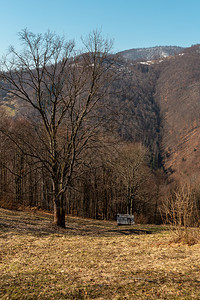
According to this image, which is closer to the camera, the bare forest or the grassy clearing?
the grassy clearing

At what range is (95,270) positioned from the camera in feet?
15.7

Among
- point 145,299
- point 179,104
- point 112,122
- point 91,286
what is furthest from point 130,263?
point 179,104

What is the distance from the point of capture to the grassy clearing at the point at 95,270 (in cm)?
357

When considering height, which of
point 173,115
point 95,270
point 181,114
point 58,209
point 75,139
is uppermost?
point 181,114

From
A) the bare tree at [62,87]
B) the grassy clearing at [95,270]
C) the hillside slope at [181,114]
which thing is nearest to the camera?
the grassy clearing at [95,270]

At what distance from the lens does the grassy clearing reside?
A: 3.57 m

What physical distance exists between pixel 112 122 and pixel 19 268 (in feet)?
23.2

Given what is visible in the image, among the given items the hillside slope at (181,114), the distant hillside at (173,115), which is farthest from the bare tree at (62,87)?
the hillside slope at (181,114)

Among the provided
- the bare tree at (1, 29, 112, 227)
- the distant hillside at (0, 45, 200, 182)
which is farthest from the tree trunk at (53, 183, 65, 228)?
the distant hillside at (0, 45, 200, 182)

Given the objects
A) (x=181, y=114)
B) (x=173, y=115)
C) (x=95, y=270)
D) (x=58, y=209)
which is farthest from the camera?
(x=173, y=115)

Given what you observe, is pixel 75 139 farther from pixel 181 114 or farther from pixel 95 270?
pixel 181 114

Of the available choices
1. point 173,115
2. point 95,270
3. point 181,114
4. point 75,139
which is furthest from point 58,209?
point 181,114

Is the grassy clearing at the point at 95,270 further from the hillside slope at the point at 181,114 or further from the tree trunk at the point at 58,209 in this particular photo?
the hillside slope at the point at 181,114

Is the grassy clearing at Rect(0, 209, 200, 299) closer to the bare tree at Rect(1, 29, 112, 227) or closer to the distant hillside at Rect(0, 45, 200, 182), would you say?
the bare tree at Rect(1, 29, 112, 227)
